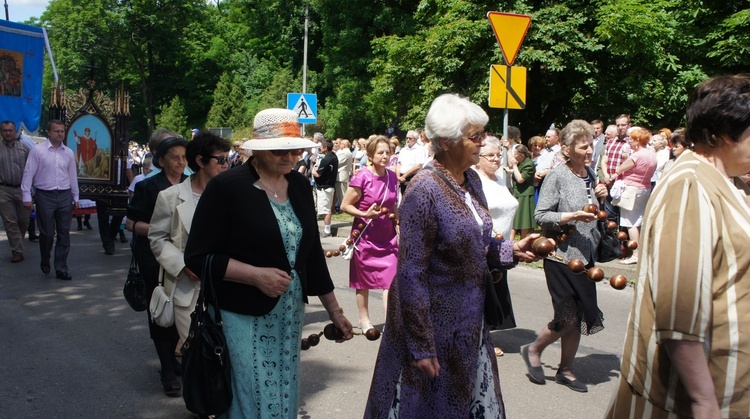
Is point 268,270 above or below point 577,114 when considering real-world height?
below

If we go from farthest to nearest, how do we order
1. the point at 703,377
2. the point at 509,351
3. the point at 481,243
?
1. the point at 509,351
2. the point at 481,243
3. the point at 703,377

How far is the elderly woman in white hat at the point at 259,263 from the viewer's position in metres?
3.08

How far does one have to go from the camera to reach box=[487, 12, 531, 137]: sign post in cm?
889

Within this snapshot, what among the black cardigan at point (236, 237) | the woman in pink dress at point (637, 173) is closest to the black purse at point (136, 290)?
the black cardigan at point (236, 237)

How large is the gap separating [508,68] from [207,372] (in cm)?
703

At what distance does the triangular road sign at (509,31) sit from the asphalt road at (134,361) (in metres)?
2.91

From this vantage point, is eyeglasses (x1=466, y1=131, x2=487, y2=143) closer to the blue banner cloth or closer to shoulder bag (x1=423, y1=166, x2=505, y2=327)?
shoulder bag (x1=423, y1=166, x2=505, y2=327)

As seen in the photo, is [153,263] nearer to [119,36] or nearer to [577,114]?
[577,114]

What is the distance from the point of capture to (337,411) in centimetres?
471

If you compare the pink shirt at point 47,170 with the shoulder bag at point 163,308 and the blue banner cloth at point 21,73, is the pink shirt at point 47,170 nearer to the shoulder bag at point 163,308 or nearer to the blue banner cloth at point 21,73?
the blue banner cloth at point 21,73

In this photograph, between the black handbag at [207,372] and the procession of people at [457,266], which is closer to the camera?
the procession of people at [457,266]

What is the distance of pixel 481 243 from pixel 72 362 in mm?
A: 4163

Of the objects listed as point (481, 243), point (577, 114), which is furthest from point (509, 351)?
point (577, 114)

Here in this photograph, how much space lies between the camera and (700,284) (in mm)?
2035
